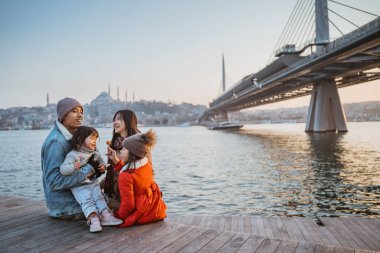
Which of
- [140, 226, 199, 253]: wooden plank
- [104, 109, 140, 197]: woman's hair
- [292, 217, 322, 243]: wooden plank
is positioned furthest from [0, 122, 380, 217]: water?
[140, 226, 199, 253]: wooden plank

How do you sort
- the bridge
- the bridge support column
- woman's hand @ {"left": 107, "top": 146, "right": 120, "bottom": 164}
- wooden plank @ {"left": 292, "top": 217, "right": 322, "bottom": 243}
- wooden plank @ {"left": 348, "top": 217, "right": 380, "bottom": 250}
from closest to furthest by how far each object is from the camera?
1. woman's hand @ {"left": 107, "top": 146, "right": 120, "bottom": 164}
2. wooden plank @ {"left": 348, "top": 217, "right": 380, "bottom": 250}
3. wooden plank @ {"left": 292, "top": 217, "right": 322, "bottom": 243}
4. the bridge
5. the bridge support column

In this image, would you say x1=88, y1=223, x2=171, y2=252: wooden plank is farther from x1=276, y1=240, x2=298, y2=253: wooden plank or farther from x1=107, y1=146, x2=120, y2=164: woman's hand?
x1=276, y1=240, x2=298, y2=253: wooden plank

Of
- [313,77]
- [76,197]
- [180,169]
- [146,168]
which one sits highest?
[313,77]

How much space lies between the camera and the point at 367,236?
16.6 ft

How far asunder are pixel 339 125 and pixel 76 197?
4912 cm

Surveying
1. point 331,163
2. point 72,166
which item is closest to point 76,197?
point 72,166

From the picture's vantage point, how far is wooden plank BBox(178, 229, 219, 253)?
127 inches

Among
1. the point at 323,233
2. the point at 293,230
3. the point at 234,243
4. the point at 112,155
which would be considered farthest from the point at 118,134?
the point at 323,233

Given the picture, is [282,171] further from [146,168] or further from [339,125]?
[339,125]

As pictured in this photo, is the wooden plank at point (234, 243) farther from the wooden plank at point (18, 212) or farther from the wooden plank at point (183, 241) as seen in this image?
the wooden plank at point (18, 212)

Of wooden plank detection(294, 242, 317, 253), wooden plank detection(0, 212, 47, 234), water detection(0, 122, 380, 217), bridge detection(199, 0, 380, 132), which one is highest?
bridge detection(199, 0, 380, 132)

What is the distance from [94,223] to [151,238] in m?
0.77

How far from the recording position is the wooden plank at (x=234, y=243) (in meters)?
3.19

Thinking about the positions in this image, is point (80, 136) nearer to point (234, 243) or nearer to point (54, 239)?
point (54, 239)
